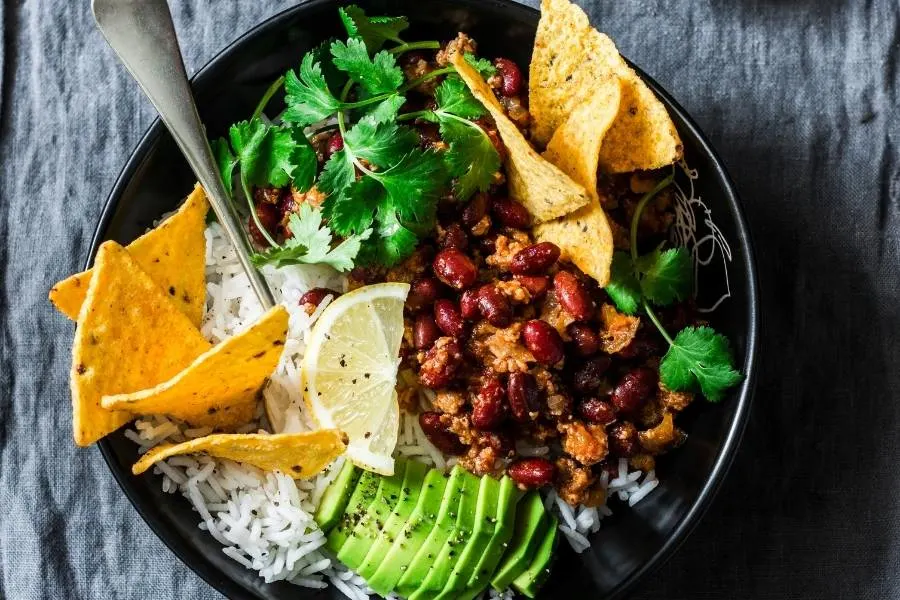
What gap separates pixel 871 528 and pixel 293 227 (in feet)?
7.76

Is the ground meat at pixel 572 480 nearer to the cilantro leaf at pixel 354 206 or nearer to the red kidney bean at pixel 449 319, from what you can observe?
the red kidney bean at pixel 449 319

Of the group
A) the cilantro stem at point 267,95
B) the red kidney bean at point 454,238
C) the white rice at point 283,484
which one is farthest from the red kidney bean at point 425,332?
the cilantro stem at point 267,95

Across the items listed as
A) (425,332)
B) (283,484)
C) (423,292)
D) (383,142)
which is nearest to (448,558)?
(283,484)

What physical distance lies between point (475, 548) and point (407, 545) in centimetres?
21

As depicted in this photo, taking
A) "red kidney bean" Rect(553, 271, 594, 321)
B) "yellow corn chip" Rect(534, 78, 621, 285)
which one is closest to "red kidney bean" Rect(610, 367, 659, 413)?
"red kidney bean" Rect(553, 271, 594, 321)

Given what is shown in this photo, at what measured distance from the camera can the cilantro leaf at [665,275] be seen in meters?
2.89

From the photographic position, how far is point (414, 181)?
2830mm

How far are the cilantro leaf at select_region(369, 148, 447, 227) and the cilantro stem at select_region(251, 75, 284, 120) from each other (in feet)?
1.69

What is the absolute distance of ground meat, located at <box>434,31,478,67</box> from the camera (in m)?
3.13

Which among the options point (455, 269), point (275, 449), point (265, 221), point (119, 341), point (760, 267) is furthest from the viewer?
point (760, 267)

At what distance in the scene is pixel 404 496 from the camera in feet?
9.49

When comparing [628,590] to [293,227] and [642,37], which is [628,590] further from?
[642,37]

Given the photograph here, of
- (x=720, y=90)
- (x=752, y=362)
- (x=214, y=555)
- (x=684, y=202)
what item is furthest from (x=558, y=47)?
(x=214, y=555)

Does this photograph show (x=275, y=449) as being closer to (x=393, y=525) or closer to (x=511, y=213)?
(x=393, y=525)
